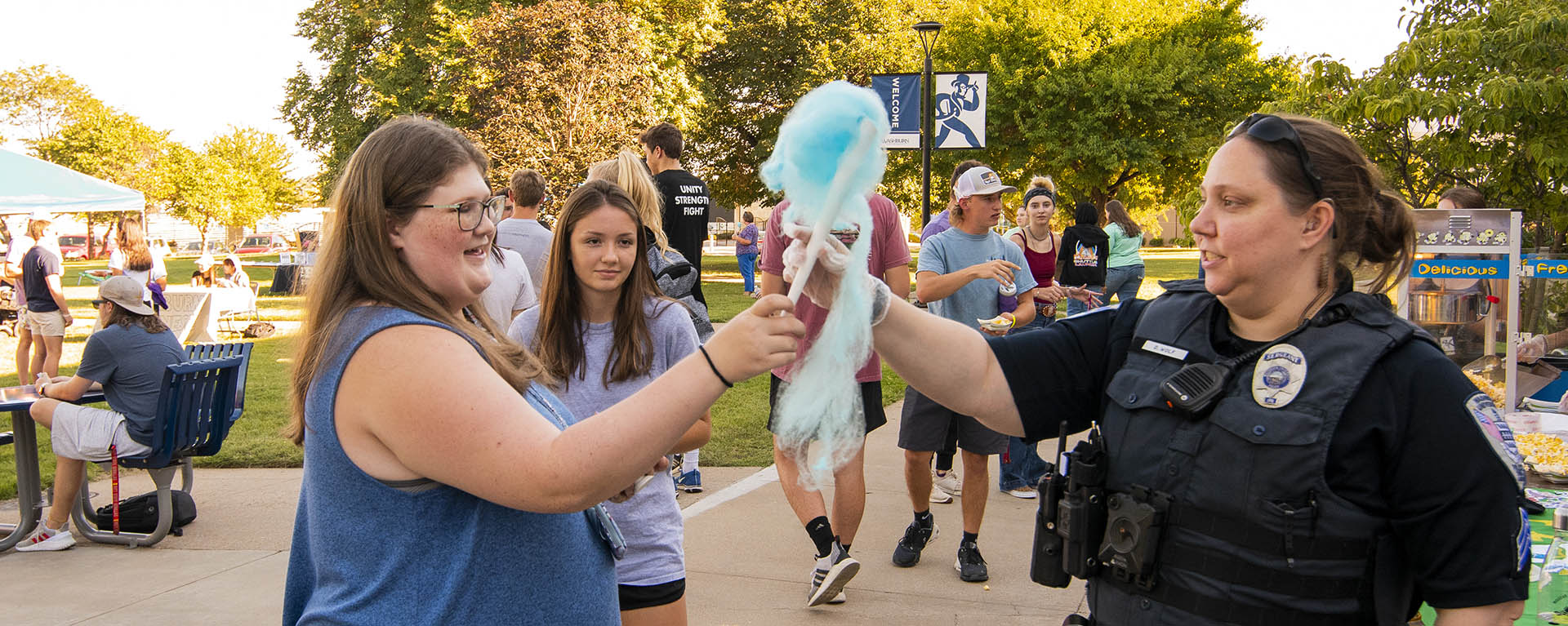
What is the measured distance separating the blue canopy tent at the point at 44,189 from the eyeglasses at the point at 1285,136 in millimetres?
10776

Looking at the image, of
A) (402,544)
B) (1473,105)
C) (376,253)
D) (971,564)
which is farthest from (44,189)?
(1473,105)

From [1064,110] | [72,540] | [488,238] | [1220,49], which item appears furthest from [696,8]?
[488,238]

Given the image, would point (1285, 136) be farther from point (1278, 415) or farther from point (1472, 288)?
point (1472, 288)

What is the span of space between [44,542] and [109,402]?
2.96 ft

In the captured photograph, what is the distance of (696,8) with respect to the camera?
29938 millimetres

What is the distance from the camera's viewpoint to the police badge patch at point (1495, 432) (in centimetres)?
176

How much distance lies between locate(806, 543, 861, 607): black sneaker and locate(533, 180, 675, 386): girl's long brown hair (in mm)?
1712

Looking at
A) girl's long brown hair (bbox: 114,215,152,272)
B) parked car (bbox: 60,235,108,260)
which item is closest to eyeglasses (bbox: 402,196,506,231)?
girl's long brown hair (bbox: 114,215,152,272)

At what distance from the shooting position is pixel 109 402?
5.50 metres

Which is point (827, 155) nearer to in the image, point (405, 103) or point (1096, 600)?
point (1096, 600)

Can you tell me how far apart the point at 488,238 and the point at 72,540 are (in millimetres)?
5403

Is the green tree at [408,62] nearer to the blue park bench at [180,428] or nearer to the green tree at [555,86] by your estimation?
the green tree at [555,86]

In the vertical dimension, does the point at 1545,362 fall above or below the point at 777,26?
below

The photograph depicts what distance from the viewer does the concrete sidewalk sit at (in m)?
4.53
